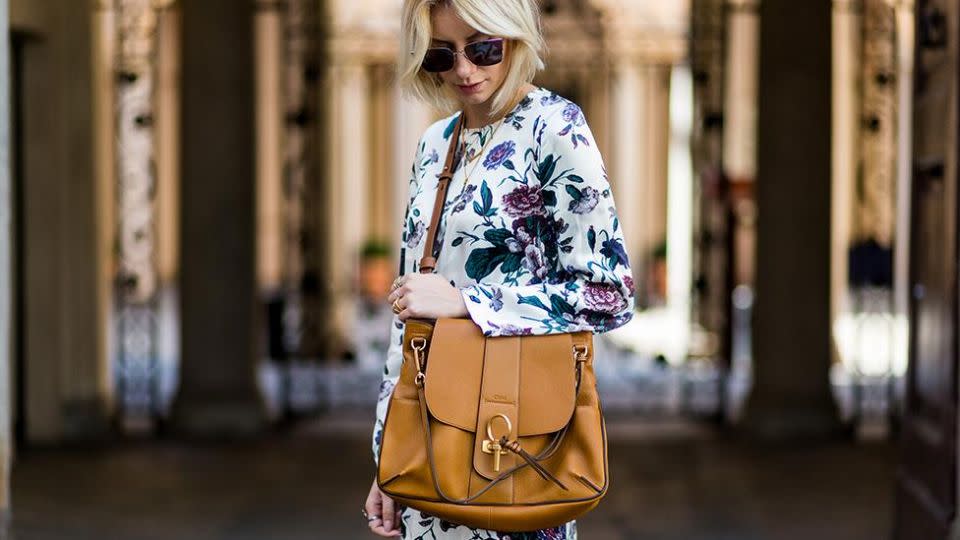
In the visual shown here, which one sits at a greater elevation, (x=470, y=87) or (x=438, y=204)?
(x=470, y=87)

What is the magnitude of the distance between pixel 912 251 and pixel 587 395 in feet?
12.8

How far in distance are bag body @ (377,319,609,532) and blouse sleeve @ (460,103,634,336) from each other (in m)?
0.09

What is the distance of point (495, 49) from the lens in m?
2.52

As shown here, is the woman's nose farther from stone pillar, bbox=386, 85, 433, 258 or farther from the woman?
stone pillar, bbox=386, 85, 433, 258

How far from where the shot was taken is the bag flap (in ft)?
7.77

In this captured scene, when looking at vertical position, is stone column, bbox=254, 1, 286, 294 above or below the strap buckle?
above

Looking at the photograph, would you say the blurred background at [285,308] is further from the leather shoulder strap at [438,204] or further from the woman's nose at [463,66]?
the woman's nose at [463,66]

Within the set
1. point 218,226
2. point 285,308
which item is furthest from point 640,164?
point 218,226

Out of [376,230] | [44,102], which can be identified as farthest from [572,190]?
[376,230]

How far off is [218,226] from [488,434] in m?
8.62

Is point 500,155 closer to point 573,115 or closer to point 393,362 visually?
point 573,115

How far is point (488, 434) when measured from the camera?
93.1 inches

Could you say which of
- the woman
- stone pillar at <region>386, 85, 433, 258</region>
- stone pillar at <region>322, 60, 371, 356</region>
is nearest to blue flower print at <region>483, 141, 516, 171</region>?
the woman

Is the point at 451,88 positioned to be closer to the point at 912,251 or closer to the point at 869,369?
the point at 912,251
